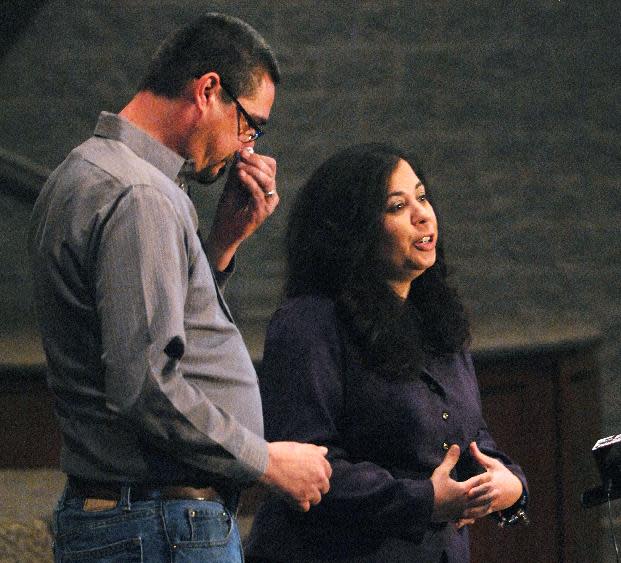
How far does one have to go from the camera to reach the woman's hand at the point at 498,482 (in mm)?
2652

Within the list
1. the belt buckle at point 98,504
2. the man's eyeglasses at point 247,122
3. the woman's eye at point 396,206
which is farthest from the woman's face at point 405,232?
the belt buckle at point 98,504

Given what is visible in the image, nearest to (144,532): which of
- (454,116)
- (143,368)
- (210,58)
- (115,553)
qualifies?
(115,553)

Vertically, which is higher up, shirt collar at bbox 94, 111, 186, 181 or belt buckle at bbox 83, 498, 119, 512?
shirt collar at bbox 94, 111, 186, 181

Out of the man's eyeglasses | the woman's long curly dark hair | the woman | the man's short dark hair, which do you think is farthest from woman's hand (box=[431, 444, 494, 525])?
the man's short dark hair

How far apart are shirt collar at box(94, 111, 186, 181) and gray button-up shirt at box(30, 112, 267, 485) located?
17mm

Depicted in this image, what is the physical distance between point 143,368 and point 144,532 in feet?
0.94

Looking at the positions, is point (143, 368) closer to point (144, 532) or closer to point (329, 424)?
point (144, 532)

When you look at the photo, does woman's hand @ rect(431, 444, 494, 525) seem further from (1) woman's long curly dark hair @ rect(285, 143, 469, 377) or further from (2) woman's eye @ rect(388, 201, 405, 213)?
(2) woman's eye @ rect(388, 201, 405, 213)

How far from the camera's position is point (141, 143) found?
7.13ft

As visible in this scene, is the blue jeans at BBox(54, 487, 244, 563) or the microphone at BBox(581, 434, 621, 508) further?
the microphone at BBox(581, 434, 621, 508)

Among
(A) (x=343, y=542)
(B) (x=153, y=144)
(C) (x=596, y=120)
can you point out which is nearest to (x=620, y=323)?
(C) (x=596, y=120)

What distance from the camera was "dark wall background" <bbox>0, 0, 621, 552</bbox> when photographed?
501 cm

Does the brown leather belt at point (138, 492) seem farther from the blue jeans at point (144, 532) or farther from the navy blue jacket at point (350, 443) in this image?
the navy blue jacket at point (350, 443)

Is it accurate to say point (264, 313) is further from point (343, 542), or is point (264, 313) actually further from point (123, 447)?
point (123, 447)
